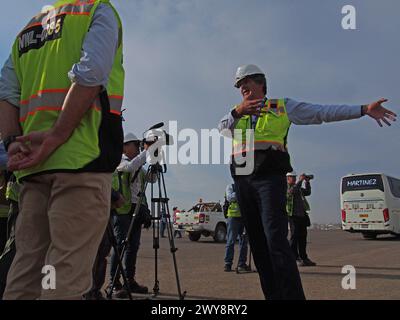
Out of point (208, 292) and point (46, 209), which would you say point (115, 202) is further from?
point (208, 292)

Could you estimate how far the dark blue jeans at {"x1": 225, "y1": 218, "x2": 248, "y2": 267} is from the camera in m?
8.43

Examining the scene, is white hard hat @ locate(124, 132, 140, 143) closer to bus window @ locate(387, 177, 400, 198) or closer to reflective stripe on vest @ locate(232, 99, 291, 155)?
reflective stripe on vest @ locate(232, 99, 291, 155)

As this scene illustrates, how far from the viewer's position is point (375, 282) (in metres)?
Answer: 6.59

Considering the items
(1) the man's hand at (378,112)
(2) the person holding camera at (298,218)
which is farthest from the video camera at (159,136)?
(2) the person holding camera at (298,218)

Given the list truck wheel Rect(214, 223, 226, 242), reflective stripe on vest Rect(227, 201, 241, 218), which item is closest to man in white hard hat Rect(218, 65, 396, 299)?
reflective stripe on vest Rect(227, 201, 241, 218)

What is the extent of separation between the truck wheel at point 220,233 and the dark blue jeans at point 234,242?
34.6 feet

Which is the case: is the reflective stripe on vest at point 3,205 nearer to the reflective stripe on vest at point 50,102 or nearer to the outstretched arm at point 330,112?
the reflective stripe on vest at point 50,102

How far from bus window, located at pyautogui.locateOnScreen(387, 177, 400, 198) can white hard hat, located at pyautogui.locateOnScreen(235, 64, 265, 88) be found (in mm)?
21615

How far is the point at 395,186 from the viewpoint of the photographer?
23.9 m

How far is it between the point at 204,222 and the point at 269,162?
52.2ft

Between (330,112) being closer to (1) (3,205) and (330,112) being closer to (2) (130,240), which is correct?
(1) (3,205)

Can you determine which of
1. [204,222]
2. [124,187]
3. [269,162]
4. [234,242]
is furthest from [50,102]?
[204,222]
